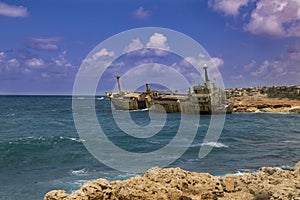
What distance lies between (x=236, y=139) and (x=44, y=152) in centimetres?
1741

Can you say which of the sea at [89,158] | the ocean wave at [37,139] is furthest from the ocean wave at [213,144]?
the ocean wave at [37,139]

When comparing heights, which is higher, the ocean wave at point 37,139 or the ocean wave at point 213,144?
the ocean wave at point 37,139

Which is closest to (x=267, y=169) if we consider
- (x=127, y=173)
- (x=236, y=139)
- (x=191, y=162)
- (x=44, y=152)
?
(x=127, y=173)

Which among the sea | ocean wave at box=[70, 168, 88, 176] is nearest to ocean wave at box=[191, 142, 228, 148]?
the sea

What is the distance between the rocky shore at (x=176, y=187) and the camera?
824 centimetres

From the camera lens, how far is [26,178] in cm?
1841

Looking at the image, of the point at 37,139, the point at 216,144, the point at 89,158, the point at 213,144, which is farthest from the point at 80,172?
the point at 37,139

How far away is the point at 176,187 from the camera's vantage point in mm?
8773

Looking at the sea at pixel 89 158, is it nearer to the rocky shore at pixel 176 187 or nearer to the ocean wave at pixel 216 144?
the ocean wave at pixel 216 144

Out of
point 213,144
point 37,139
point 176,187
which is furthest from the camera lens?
point 37,139

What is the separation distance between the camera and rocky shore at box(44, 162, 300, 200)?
27.0 ft

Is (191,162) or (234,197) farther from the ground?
(234,197)

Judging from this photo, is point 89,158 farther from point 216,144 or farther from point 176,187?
point 176,187

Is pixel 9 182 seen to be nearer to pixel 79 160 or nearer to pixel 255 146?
pixel 79 160
